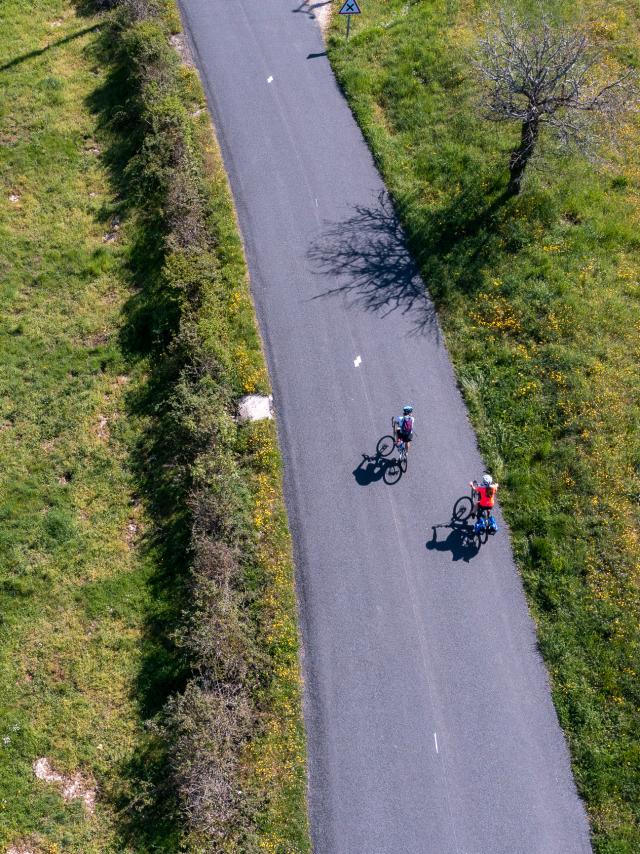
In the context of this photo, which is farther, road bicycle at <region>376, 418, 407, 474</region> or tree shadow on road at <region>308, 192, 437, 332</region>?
tree shadow on road at <region>308, 192, 437, 332</region>

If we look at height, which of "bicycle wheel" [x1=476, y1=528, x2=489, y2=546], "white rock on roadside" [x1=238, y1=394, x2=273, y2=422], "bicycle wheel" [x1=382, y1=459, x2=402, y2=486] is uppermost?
"white rock on roadside" [x1=238, y1=394, x2=273, y2=422]

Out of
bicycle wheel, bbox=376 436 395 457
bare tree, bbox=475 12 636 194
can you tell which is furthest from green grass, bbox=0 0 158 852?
bare tree, bbox=475 12 636 194

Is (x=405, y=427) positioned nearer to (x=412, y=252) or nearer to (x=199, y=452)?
(x=199, y=452)

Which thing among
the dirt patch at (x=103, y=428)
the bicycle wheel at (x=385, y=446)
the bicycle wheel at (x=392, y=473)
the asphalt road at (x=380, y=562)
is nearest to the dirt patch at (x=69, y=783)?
the asphalt road at (x=380, y=562)

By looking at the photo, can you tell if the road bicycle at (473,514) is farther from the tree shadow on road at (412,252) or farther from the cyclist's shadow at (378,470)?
the tree shadow on road at (412,252)

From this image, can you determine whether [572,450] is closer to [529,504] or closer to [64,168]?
[529,504]

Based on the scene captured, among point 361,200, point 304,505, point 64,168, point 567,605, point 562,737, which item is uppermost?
point 64,168

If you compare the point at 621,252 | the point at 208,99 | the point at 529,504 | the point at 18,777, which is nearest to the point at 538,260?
the point at 621,252

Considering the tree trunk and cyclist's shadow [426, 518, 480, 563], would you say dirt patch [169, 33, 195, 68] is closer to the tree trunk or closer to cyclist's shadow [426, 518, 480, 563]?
the tree trunk
